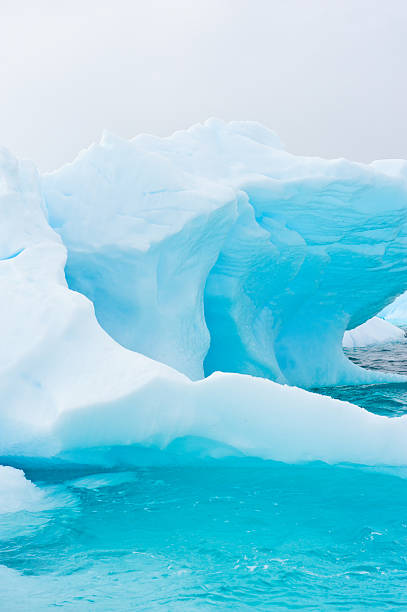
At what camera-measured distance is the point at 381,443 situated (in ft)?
11.8

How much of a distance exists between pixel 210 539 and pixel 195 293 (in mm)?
4238

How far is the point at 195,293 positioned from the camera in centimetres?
713

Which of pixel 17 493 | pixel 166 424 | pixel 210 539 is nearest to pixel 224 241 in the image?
pixel 166 424

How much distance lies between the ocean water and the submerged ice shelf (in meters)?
0.21

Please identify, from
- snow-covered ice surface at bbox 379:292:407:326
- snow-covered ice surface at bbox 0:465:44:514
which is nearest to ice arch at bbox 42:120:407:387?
snow-covered ice surface at bbox 0:465:44:514

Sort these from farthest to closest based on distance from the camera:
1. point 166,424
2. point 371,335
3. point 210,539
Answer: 1. point 371,335
2. point 166,424
3. point 210,539

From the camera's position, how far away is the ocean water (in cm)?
260

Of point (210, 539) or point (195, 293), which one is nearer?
point (210, 539)

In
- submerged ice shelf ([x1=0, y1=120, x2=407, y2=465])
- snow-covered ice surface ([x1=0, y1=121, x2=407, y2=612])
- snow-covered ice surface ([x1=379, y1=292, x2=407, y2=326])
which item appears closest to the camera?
snow-covered ice surface ([x1=0, y1=121, x2=407, y2=612])

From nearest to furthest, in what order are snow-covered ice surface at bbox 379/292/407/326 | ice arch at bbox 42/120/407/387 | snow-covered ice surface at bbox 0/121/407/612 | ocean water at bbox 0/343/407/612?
ocean water at bbox 0/343/407/612
snow-covered ice surface at bbox 0/121/407/612
ice arch at bbox 42/120/407/387
snow-covered ice surface at bbox 379/292/407/326

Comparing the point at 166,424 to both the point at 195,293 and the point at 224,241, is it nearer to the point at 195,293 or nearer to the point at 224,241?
the point at 195,293

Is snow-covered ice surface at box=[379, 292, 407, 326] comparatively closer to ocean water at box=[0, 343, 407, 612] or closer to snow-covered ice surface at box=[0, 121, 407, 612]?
snow-covered ice surface at box=[0, 121, 407, 612]

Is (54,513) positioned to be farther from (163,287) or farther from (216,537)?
(163,287)

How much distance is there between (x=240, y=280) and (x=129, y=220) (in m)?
1.87
